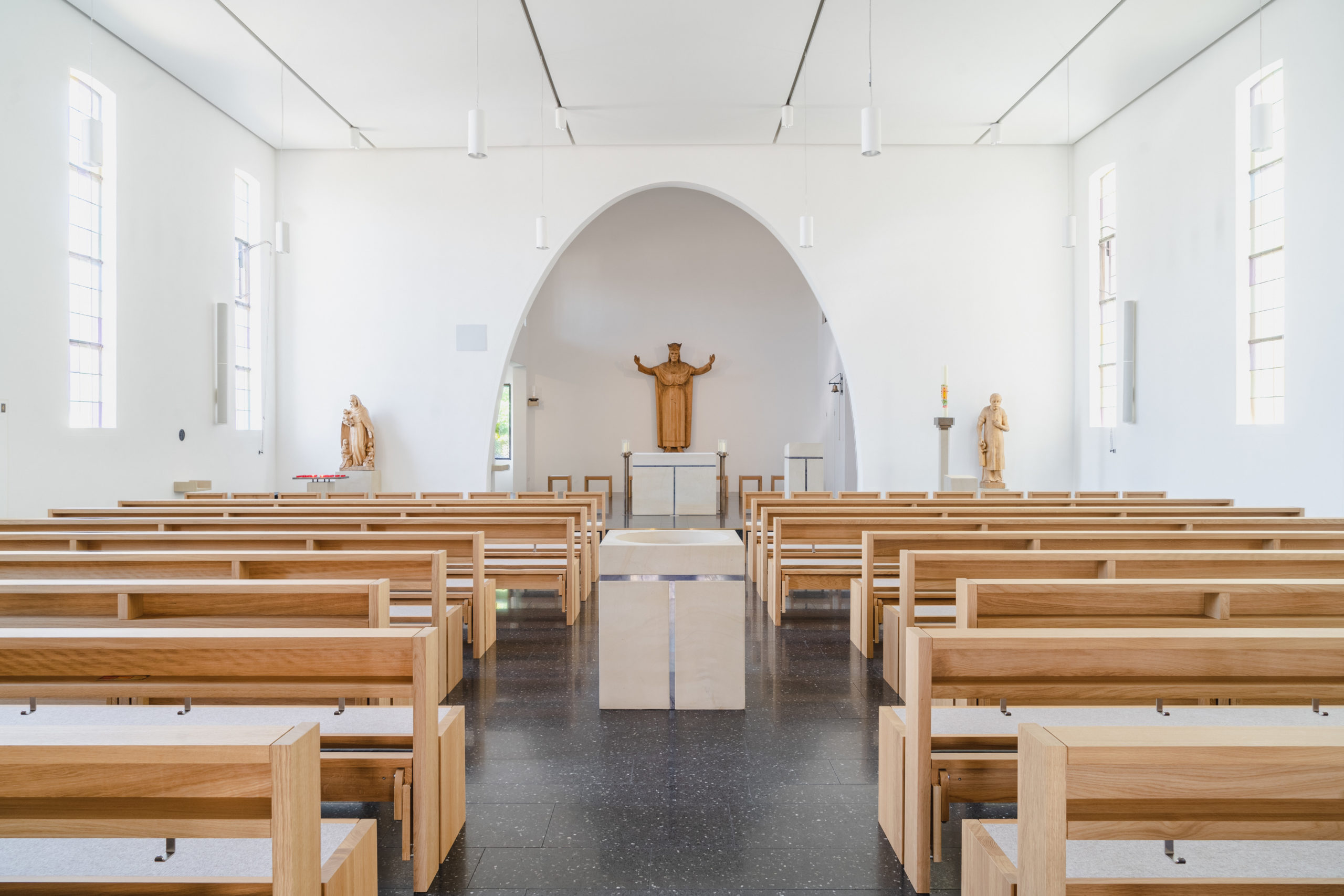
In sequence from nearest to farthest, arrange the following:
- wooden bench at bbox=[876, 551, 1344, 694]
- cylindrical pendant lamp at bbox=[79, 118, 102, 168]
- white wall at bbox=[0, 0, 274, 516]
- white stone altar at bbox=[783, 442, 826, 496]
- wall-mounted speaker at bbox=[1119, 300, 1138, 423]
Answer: wooden bench at bbox=[876, 551, 1344, 694]
cylindrical pendant lamp at bbox=[79, 118, 102, 168]
white wall at bbox=[0, 0, 274, 516]
wall-mounted speaker at bbox=[1119, 300, 1138, 423]
white stone altar at bbox=[783, 442, 826, 496]

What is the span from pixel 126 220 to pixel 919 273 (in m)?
8.21

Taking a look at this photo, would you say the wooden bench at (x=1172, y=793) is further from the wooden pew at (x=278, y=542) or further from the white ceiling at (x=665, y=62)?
the white ceiling at (x=665, y=62)

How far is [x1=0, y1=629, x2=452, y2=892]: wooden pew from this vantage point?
5.25 ft

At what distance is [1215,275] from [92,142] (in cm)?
876

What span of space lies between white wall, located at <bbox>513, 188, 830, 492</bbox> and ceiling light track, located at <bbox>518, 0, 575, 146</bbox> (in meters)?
4.36

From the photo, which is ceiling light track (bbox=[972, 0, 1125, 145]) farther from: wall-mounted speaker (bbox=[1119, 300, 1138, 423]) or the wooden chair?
the wooden chair

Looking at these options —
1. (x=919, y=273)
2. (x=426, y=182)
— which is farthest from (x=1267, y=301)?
(x=426, y=182)

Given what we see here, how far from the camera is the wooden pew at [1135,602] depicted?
6.65ft

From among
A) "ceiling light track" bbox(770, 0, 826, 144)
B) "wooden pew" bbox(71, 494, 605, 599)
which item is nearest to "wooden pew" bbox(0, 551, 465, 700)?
"wooden pew" bbox(71, 494, 605, 599)

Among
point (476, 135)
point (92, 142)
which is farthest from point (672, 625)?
point (92, 142)

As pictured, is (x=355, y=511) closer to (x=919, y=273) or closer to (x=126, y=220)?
(x=126, y=220)

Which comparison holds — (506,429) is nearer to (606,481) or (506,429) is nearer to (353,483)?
(606,481)

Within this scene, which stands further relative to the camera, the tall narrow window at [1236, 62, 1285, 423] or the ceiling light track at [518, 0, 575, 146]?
the ceiling light track at [518, 0, 575, 146]

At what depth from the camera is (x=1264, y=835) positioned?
970mm
